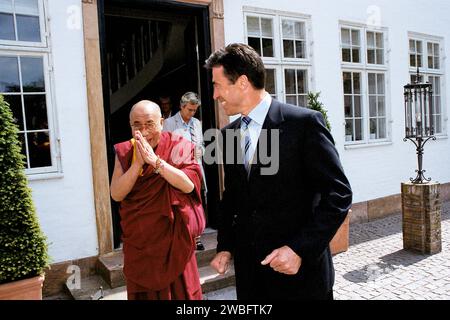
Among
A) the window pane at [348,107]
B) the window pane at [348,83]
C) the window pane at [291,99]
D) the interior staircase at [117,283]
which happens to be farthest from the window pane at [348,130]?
the interior staircase at [117,283]

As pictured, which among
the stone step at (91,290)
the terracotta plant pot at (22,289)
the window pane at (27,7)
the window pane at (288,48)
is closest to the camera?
the terracotta plant pot at (22,289)

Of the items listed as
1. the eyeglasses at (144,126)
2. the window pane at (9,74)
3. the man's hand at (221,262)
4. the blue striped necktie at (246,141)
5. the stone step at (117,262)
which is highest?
the window pane at (9,74)

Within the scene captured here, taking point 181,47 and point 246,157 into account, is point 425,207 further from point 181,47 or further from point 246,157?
point 181,47

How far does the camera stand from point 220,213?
2.13 meters

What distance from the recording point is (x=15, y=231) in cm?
297

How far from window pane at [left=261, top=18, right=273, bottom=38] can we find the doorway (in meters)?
1.11

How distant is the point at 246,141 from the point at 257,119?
134 millimetres

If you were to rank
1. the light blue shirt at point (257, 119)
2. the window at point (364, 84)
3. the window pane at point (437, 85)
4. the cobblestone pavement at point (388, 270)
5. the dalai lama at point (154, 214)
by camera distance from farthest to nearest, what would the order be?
1. the window pane at point (437, 85)
2. the window at point (364, 84)
3. the cobblestone pavement at point (388, 270)
4. the dalai lama at point (154, 214)
5. the light blue shirt at point (257, 119)

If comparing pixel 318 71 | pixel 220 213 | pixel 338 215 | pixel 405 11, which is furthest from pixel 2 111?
pixel 405 11

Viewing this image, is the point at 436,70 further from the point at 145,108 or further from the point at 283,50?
the point at 145,108

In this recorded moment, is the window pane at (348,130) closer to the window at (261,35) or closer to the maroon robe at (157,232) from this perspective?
the window at (261,35)

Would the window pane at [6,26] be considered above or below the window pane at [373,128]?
above

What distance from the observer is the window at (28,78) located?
399cm

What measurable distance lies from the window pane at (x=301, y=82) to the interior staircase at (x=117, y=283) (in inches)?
131
